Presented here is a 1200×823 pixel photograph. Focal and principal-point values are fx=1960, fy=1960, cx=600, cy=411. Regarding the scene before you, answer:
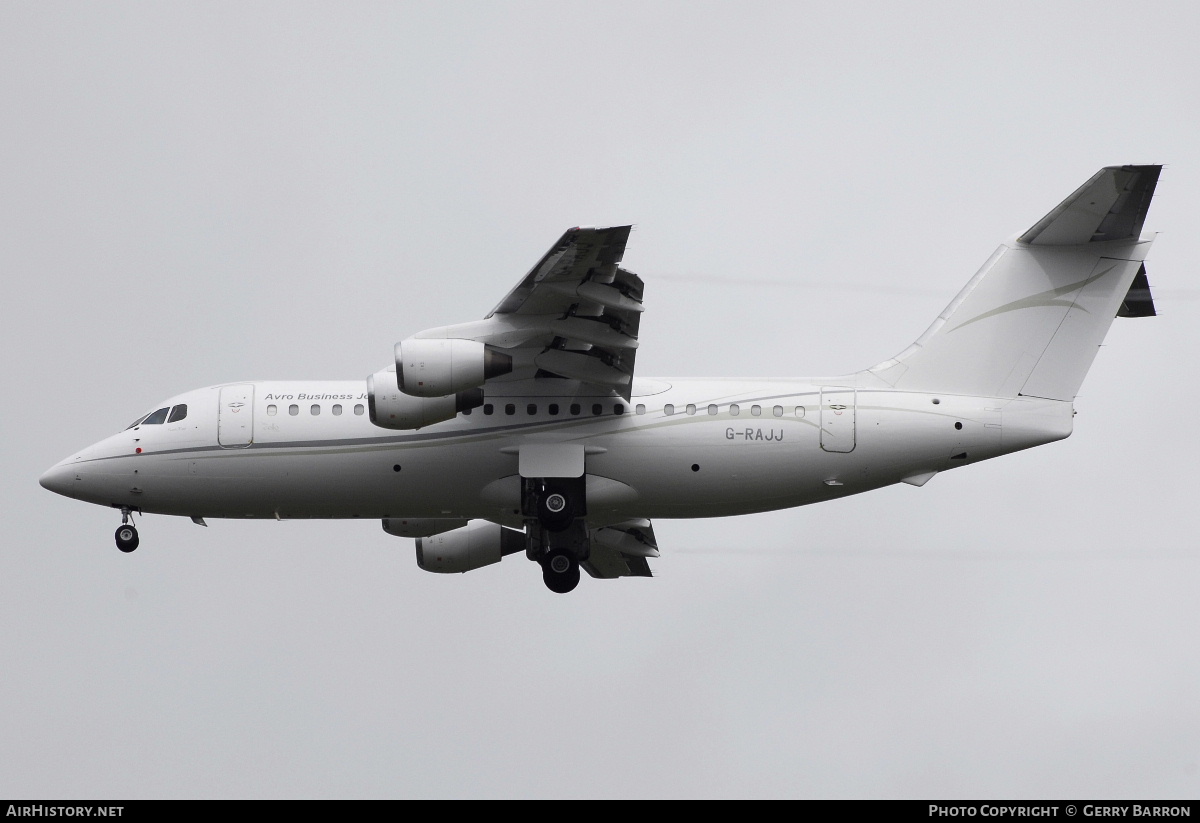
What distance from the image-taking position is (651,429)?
76.3 feet

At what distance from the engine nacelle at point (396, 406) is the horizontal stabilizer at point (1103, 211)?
24.0 feet

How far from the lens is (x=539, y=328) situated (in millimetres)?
22078

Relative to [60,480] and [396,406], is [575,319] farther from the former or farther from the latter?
[60,480]

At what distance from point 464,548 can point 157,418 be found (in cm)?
473

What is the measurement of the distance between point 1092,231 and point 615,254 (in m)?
6.11

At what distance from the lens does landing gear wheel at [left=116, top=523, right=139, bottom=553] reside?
24.3 meters

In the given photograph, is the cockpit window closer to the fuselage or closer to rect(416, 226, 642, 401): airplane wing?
the fuselage

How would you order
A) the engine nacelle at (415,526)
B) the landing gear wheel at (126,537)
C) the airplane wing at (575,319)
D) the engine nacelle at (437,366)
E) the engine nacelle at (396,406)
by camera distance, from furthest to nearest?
the engine nacelle at (415,526)
the landing gear wheel at (126,537)
the engine nacelle at (396,406)
the engine nacelle at (437,366)
the airplane wing at (575,319)

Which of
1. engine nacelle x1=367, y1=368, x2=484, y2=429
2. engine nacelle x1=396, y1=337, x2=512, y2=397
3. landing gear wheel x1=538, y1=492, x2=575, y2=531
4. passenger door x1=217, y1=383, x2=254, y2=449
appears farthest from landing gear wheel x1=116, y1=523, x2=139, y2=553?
landing gear wheel x1=538, y1=492, x2=575, y2=531

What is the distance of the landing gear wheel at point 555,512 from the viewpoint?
23.0m

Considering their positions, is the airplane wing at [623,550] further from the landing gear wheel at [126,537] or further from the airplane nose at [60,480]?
the airplane nose at [60,480]

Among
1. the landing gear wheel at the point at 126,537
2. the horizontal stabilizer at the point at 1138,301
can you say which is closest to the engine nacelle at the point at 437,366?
the landing gear wheel at the point at 126,537

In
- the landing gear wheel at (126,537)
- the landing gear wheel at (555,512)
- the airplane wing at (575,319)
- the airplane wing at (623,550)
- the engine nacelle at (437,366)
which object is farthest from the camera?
the airplane wing at (623,550)

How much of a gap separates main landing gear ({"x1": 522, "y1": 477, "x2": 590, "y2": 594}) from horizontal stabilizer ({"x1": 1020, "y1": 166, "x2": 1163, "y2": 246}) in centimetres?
630
